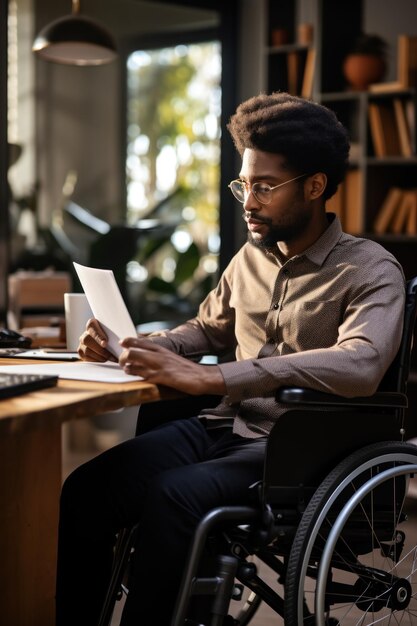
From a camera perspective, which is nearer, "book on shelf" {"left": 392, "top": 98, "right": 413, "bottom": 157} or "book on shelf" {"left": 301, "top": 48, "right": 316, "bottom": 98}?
"book on shelf" {"left": 392, "top": 98, "right": 413, "bottom": 157}

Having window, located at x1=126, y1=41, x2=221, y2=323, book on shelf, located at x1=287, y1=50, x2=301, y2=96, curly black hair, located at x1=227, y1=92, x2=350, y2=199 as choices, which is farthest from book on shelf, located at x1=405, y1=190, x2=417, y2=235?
curly black hair, located at x1=227, y1=92, x2=350, y2=199

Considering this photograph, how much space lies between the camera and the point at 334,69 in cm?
493

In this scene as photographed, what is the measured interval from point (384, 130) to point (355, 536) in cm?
316

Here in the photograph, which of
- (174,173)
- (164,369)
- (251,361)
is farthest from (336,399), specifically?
(174,173)

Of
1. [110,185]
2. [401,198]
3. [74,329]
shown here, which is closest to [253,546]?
[74,329]

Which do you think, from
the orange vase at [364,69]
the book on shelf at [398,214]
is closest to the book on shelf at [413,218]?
the book on shelf at [398,214]

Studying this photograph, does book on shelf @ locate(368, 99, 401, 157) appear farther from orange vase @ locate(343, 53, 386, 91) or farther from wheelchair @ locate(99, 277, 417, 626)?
wheelchair @ locate(99, 277, 417, 626)

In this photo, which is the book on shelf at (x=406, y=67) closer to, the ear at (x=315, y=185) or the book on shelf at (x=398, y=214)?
the book on shelf at (x=398, y=214)

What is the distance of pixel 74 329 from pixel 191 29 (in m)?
3.64

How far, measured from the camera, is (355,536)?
1809 millimetres

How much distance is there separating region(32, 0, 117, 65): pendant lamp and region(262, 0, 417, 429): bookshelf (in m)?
1.48

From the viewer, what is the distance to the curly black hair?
6.43ft

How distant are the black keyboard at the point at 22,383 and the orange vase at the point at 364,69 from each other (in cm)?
344

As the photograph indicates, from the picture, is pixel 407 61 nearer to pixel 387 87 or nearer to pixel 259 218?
pixel 387 87
